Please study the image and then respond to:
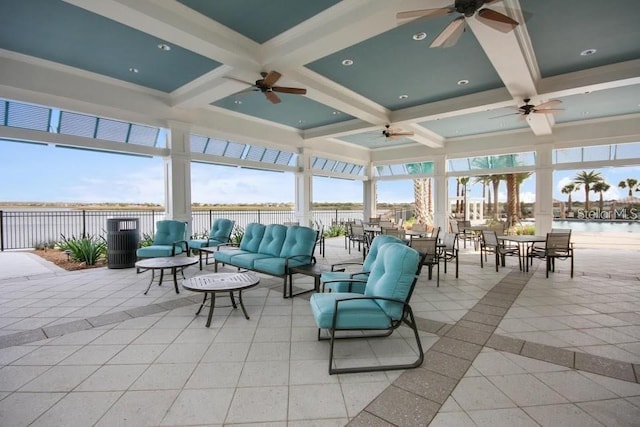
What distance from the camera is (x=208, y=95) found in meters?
6.00

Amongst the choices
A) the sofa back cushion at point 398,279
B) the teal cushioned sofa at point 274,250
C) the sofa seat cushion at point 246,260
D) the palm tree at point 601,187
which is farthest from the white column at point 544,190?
the palm tree at point 601,187

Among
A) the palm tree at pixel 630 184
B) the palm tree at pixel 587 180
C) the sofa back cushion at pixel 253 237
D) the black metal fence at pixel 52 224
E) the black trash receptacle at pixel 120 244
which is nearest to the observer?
the sofa back cushion at pixel 253 237

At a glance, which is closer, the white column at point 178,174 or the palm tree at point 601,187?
the white column at point 178,174

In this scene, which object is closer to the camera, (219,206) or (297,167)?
(297,167)

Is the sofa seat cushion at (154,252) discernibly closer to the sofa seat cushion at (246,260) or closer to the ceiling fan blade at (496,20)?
the sofa seat cushion at (246,260)

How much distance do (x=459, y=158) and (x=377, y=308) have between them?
987 centimetres

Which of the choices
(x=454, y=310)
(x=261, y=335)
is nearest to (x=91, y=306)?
(x=261, y=335)

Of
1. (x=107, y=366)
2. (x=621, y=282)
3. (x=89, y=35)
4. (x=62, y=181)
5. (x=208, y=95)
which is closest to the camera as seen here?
(x=107, y=366)

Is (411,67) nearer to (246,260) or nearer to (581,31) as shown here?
(581,31)

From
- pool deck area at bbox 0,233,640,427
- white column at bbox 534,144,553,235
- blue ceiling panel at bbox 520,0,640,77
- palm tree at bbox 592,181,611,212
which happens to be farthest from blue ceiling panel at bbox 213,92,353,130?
palm tree at bbox 592,181,611,212

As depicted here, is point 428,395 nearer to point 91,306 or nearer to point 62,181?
point 91,306

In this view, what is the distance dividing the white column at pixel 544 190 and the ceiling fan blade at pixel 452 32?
24.6 ft

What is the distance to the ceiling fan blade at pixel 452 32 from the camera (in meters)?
3.27

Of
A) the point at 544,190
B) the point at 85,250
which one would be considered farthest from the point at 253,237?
the point at 544,190
